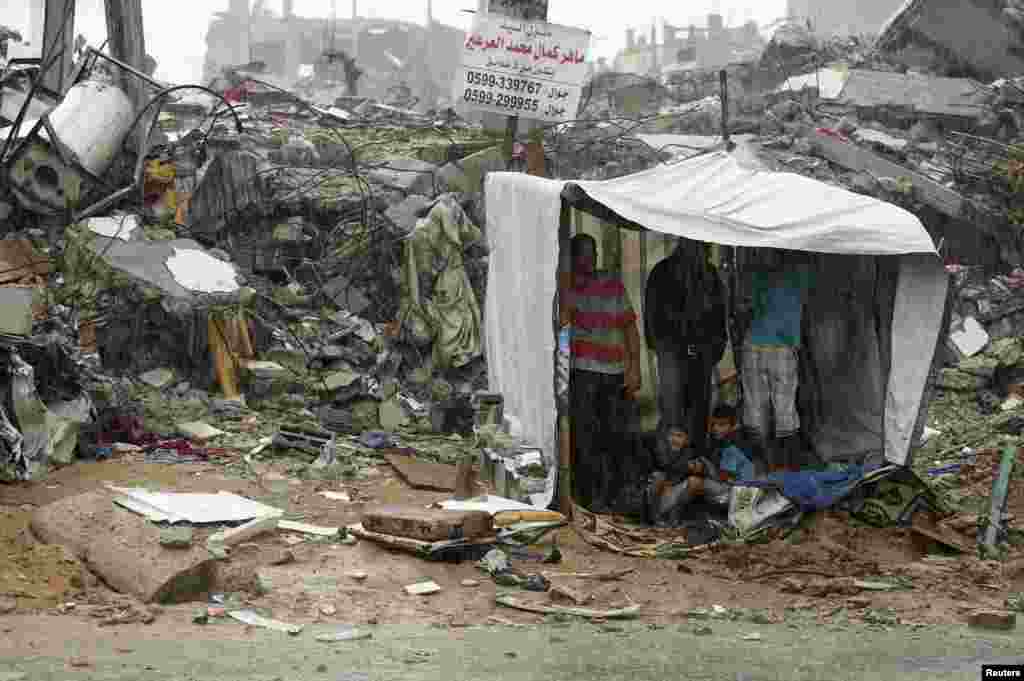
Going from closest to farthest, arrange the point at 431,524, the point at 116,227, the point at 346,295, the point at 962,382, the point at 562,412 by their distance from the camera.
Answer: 1. the point at 431,524
2. the point at 562,412
3. the point at 116,227
4. the point at 962,382
5. the point at 346,295

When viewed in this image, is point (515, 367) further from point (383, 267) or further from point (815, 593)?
point (383, 267)

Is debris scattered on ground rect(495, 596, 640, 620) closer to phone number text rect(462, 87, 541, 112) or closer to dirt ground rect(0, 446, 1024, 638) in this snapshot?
dirt ground rect(0, 446, 1024, 638)

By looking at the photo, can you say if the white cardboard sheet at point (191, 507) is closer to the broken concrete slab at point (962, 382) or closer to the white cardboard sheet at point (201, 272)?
the white cardboard sheet at point (201, 272)

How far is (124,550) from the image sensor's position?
6.36 m

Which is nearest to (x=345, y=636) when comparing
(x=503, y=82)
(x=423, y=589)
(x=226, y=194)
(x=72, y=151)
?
(x=423, y=589)

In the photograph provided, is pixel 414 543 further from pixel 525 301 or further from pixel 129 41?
pixel 129 41

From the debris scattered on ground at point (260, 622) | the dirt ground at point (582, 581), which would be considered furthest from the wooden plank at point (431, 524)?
the debris scattered on ground at point (260, 622)

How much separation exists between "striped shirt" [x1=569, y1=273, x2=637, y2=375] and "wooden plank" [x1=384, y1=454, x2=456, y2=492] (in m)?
1.29

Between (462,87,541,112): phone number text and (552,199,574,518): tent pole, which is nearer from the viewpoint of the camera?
(552,199,574,518): tent pole

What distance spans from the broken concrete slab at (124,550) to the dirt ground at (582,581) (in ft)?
0.28

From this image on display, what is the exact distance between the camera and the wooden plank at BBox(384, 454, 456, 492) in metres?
9.18

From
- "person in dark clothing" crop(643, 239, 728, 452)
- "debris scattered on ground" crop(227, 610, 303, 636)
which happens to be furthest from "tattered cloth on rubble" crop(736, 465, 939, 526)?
"debris scattered on ground" crop(227, 610, 303, 636)

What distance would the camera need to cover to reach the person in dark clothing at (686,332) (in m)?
8.86

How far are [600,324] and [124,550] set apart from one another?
11.5ft
